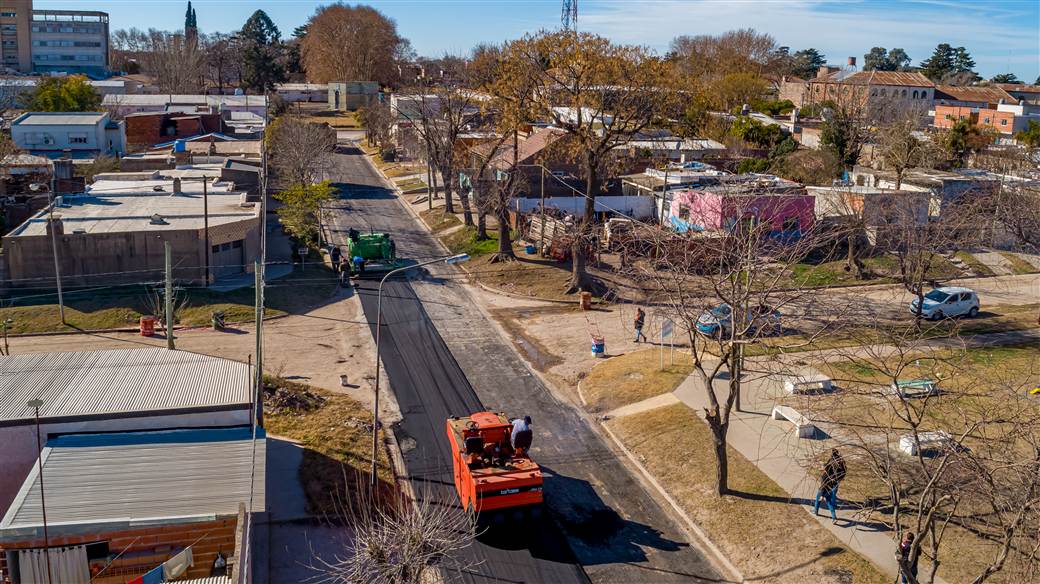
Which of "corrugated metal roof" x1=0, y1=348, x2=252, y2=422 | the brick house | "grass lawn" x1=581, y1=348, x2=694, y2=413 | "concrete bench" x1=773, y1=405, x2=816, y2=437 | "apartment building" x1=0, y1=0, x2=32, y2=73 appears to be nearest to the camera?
"corrugated metal roof" x1=0, y1=348, x2=252, y2=422

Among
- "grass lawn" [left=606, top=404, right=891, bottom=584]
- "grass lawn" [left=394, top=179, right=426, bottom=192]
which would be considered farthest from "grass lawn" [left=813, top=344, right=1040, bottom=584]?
"grass lawn" [left=394, top=179, right=426, bottom=192]

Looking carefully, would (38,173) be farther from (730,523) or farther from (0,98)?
(730,523)

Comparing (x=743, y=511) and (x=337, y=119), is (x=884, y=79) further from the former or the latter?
(x=743, y=511)

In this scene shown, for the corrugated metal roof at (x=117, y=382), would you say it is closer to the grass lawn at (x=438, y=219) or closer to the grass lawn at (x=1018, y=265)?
the grass lawn at (x=438, y=219)

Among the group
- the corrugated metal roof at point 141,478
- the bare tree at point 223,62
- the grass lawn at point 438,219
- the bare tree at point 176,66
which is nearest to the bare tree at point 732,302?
the corrugated metal roof at point 141,478

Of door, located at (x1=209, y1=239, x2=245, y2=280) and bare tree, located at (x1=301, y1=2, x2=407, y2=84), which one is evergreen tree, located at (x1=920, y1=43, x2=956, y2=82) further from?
door, located at (x1=209, y1=239, x2=245, y2=280)

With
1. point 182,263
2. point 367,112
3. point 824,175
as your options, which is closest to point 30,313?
point 182,263

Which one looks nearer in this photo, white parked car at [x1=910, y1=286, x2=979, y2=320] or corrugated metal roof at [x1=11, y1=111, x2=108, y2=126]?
white parked car at [x1=910, y1=286, x2=979, y2=320]

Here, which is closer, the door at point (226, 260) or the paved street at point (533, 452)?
the paved street at point (533, 452)
